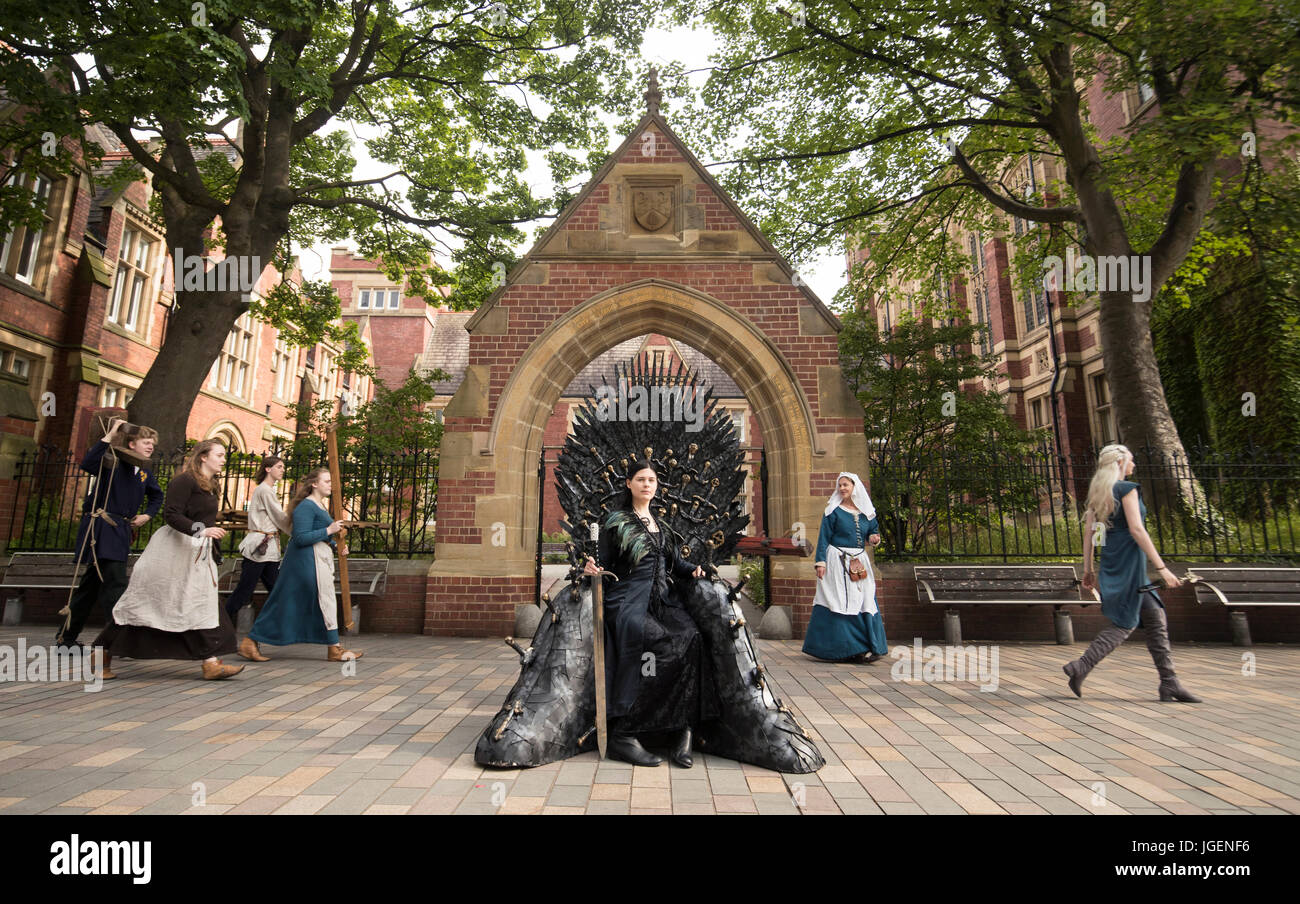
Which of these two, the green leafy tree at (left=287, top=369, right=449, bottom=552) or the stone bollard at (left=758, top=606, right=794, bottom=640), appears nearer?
the stone bollard at (left=758, top=606, right=794, bottom=640)

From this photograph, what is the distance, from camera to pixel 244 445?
23375mm

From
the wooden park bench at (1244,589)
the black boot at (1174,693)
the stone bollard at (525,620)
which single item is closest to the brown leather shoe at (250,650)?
the stone bollard at (525,620)

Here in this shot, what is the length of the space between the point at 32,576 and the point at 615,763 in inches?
378

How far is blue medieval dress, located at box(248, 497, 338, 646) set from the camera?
6.26 metres

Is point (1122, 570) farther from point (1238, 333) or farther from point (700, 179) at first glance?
point (1238, 333)

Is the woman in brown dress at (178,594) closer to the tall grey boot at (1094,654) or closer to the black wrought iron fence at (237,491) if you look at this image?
the black wrought iron fence at (237,491)

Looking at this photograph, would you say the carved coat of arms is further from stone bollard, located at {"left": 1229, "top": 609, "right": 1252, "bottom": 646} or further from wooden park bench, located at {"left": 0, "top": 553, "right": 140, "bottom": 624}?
stone bollard, located at {"left": 1229, "top": 609, "right": 1252, "bottom": 646}

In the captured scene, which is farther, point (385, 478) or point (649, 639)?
point (385, 478)

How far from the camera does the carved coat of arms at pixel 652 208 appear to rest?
357 inches

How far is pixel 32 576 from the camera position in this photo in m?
8.54

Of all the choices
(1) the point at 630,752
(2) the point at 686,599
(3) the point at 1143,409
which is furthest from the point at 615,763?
(3) the point at 1143,409

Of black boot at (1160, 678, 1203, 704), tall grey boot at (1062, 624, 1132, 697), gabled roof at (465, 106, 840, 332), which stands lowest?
black boot at (1160, 678, 1203, 704)

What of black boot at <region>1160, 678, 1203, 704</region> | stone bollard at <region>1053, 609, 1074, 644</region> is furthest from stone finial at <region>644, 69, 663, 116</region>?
black boot at <region>1160, 678, 1203, 704</region>

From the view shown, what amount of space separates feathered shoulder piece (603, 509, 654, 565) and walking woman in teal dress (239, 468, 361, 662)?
12.4 ft
